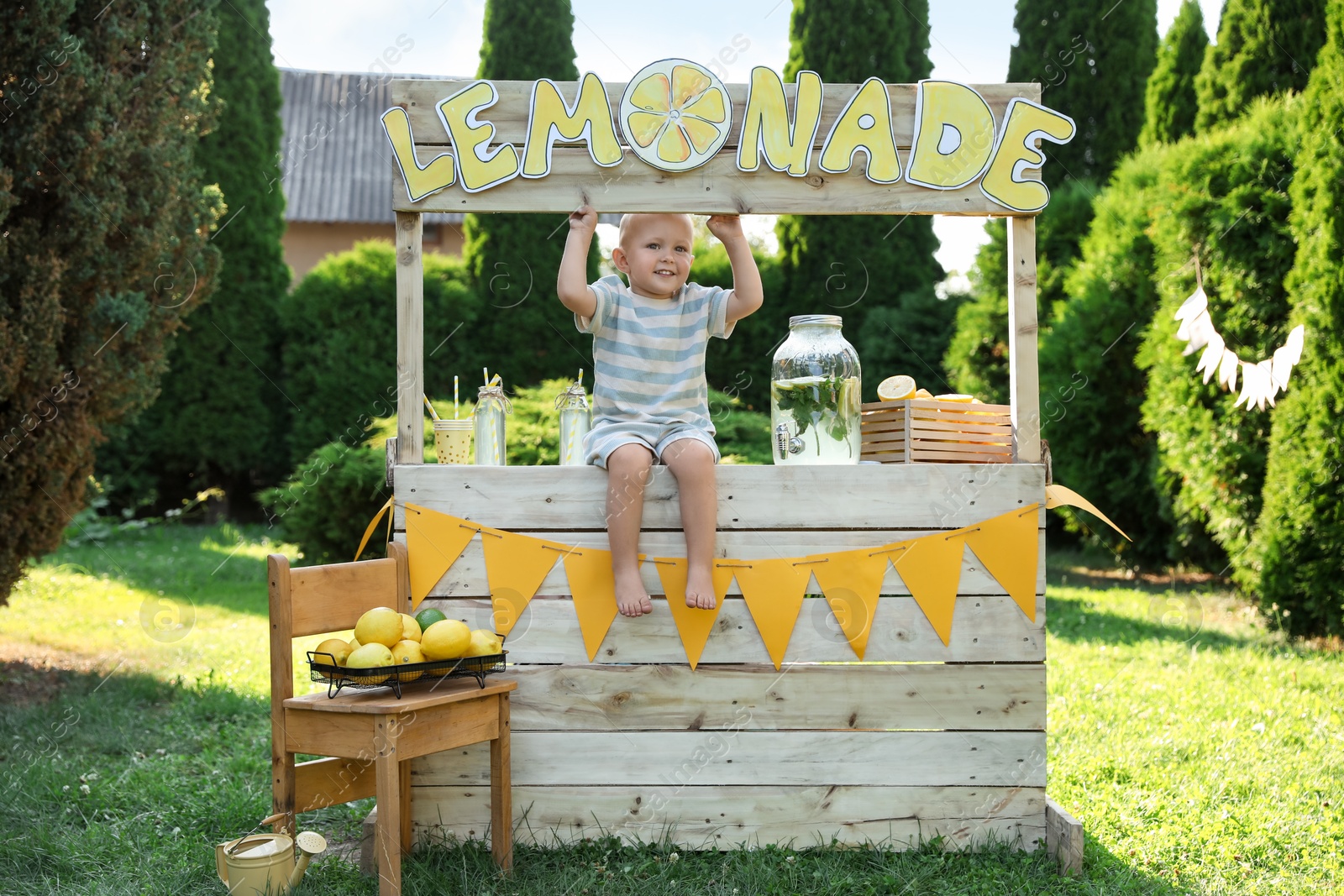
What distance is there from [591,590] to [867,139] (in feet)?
5.16

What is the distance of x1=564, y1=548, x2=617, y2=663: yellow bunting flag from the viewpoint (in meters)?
3.08

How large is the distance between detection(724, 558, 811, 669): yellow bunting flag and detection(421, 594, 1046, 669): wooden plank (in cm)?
4

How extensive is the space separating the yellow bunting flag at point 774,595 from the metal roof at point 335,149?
1628 cm

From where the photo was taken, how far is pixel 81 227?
4906 mm

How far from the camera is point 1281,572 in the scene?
616 centimetres

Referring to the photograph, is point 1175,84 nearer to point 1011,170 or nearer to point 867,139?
point 1011,170

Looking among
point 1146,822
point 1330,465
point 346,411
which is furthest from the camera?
point 346,411

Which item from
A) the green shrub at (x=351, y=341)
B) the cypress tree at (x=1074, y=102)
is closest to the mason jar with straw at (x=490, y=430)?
Answer: the cypress tree at (x=1074, y=102)

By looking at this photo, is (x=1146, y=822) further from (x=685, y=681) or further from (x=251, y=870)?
(x=251, y=870)

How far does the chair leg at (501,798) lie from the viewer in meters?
2.93

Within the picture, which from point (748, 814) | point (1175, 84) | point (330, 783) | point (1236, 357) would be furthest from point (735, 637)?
point (1175, 84)

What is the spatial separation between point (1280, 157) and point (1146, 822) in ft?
16.4

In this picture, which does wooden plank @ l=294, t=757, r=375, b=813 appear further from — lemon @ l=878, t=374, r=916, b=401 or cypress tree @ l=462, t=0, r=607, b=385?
cypress tree @ l=462, t=0, r=607, b=385

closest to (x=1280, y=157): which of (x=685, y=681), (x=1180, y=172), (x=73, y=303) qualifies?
(x=1180, y=172)
